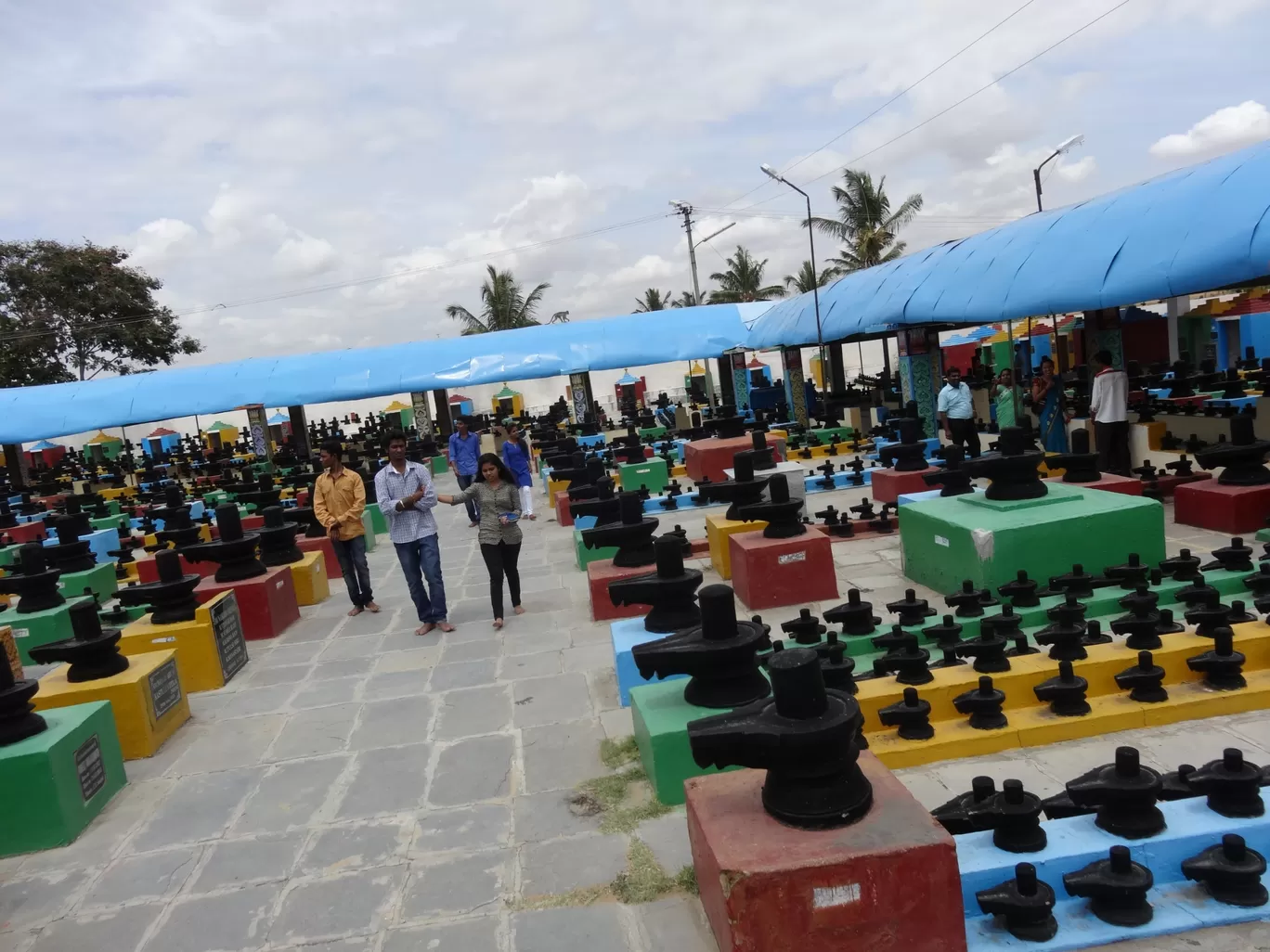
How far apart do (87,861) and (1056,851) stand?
390cm

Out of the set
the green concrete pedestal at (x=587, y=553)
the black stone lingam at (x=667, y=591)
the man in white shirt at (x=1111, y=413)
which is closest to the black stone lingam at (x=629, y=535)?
the green concrete pedestal at (x=587, y=553)

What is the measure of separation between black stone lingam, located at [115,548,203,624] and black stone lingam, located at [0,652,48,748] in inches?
83.9

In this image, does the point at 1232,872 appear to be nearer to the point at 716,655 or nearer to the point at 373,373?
the point at 716,655

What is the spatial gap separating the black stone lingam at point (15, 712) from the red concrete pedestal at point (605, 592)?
3471 mm

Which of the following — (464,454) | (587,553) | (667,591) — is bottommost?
(587,553)

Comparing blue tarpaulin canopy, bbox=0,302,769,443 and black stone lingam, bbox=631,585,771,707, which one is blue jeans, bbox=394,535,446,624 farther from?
blue tarpaulin canopy, bbox=0,302,769,443

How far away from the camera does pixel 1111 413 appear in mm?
9328

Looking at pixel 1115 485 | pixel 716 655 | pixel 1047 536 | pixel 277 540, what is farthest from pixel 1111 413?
pixel 277 540

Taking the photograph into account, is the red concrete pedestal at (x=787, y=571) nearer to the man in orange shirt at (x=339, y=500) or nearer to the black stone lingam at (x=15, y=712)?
the man in orange shirt at (x=339, y=500)

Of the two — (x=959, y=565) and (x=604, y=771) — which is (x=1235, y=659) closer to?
(x=959, y=565)

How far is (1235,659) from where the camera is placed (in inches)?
153

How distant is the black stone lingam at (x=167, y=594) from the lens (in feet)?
20.7

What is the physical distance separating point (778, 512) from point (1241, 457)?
3.84m

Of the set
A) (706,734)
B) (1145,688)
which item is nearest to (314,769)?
(706,734)
